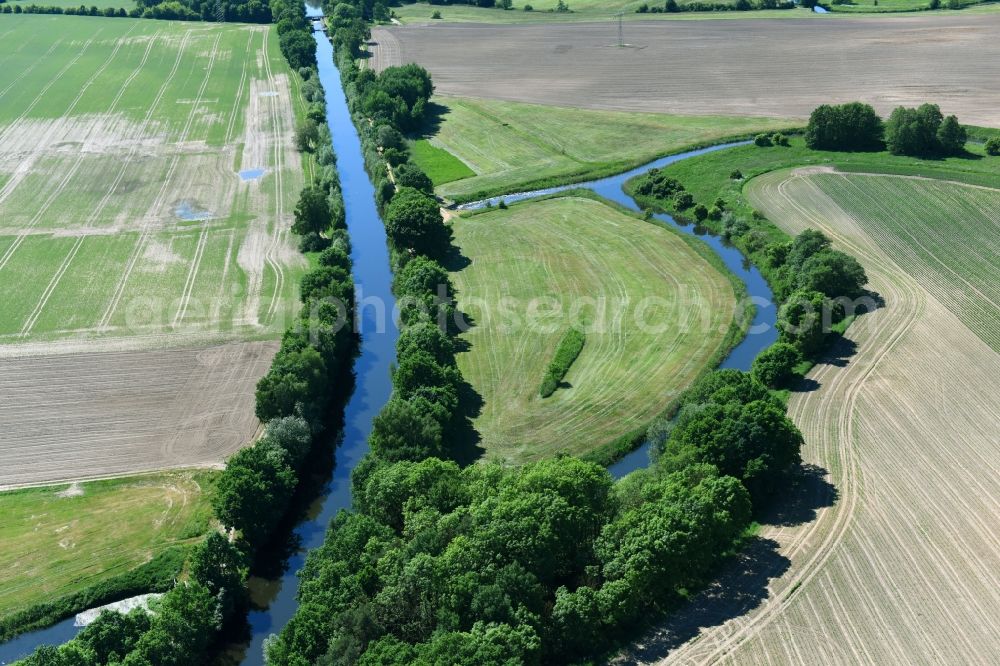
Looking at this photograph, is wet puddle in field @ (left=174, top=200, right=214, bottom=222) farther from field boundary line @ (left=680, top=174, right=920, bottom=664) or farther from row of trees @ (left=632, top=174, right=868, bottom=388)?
field boundary line @ (left=680, top=174, right=920, bottom=664)

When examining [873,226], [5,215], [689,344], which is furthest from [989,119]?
[5,215]

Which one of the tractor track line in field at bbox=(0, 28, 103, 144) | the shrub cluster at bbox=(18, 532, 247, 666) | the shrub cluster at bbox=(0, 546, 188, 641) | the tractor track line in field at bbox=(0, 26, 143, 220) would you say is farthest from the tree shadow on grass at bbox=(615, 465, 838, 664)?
the tractor track line in field at bbox=(0, 28, 103, 144)

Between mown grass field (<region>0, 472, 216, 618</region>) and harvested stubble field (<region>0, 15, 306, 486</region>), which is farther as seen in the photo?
harvested stubble field (<region>0, 15, 306, 486</region>)

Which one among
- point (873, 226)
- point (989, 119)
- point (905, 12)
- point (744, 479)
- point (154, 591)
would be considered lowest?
point (154, 591)

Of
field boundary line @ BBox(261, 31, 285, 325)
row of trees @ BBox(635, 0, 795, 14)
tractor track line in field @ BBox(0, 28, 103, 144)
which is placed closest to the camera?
field boundary line @ BBox(261, 31, 285, 325)

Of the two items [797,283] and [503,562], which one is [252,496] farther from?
[797,283]

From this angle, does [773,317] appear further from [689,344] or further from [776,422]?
[776,422]
